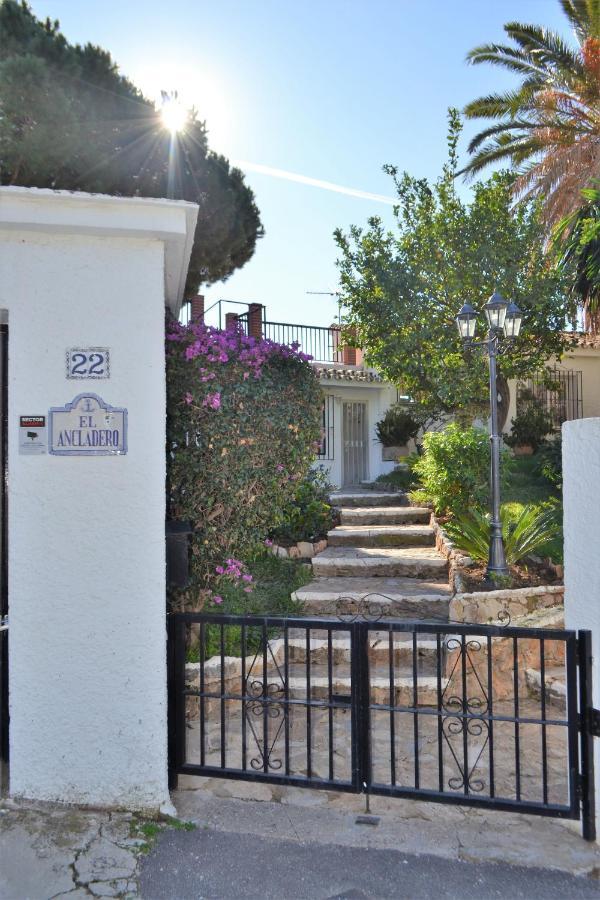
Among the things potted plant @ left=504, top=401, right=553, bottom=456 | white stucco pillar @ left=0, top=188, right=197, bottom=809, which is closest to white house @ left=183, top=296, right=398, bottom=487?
potted plant @ left=504, top=401, right=553, bottom=456

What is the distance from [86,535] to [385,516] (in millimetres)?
6591

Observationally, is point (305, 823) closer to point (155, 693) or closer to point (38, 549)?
point (155, 693)

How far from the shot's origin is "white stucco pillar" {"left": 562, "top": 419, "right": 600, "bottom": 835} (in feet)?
10.1

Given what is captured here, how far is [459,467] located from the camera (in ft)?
25.7

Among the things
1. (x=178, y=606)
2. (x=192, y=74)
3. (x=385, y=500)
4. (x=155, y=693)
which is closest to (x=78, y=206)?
(x=155, y=693)

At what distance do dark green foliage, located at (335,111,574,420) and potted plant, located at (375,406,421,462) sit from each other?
2585mm

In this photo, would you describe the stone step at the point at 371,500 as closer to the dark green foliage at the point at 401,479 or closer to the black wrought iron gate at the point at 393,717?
the dark green foliage at the point at 401,479

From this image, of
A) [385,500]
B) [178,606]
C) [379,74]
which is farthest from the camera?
[385,500]

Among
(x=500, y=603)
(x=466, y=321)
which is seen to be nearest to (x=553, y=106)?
(x=466, y=321)

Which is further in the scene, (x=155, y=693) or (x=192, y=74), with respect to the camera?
(x=192, y=74)

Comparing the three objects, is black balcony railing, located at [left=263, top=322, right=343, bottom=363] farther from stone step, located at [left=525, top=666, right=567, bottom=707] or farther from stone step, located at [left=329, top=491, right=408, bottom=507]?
stone step, located at [left=525, top=666, right=567, bottom=707]

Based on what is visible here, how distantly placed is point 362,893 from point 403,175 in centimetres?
1166

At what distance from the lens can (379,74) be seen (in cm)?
715

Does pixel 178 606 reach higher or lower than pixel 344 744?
higher
